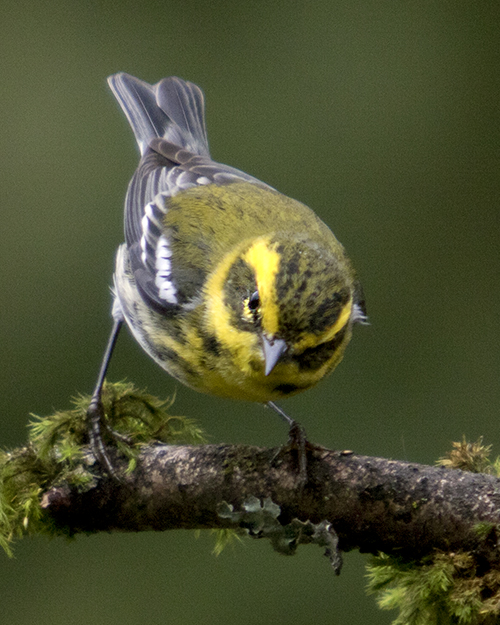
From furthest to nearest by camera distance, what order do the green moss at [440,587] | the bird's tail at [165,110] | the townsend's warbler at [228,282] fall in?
the bird's tail at [165,110] → the townsend's warbler at [228,282] → the green moss at [440,587]

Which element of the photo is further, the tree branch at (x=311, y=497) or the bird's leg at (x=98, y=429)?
the bird's leg at (x=98, y=429)

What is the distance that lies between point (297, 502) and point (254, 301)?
0.65m

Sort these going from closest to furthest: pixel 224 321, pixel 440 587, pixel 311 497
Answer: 1. pixel 440 587
2. pixel 311 497
3. pixel 224 321

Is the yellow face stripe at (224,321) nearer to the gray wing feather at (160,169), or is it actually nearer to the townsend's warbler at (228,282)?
the townsend's warbler at (228,282)

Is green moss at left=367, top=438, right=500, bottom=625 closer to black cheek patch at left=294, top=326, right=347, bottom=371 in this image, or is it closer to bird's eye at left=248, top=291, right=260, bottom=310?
black cheek patch at left=294, top=326, right=347, bottom=371

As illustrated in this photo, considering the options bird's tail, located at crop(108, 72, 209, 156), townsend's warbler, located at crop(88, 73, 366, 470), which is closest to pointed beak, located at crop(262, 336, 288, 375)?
townsend's warbler, located at crop(88, 73, 366, 470)

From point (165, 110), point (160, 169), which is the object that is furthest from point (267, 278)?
point (165, 110)

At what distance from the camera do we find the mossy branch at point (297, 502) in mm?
2225

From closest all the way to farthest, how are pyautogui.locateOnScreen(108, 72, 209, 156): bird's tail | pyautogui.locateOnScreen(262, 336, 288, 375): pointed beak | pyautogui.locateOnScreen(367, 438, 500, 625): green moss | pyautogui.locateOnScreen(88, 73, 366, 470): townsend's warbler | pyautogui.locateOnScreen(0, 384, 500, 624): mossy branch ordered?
pyautogui.locateOnScreen(367, 438, 500, 625): green moss → pyautogui.locateOnScreen(0, 384, 500, 624): mossy branch → pyautogui.locateOnScreen(262, 336, 288, 375): pointed beak → pyautogui.locateOnScreen(88, 73, 366, 470): townsend's warbler → pyautogui.locateOnScreen(108, 72, 209, 156): bird's tail

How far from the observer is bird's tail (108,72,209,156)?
453cm

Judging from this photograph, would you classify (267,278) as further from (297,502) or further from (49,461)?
(49,461)

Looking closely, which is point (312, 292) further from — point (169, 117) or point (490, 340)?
point (490, 340)

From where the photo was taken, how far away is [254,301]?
2.71m

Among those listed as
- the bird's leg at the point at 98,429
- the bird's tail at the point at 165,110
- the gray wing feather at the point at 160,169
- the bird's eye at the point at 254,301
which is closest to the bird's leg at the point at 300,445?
the bird's eye at the point at 254,301
